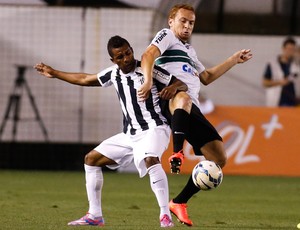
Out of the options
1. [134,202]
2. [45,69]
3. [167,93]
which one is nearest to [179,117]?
[167,93]

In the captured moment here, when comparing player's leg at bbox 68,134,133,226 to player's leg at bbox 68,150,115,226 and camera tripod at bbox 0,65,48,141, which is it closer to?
player's leg at bbox 68,150,115,226

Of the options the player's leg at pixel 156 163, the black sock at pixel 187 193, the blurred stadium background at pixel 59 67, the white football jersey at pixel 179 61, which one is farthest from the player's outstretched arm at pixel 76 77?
the blurred stadium background at pixel 59 67

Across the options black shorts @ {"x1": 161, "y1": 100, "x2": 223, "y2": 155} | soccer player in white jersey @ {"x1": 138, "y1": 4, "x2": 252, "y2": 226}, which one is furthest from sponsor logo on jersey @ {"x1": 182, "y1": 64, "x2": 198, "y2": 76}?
black shorts @ {"x1": 161, "y1": 100, "x2": 223, "y2": 155}

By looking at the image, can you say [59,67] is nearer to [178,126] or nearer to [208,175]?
[178,126]

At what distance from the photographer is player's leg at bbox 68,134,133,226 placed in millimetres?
9477

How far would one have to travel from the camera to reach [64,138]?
1825cm

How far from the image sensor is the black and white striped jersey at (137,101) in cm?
935

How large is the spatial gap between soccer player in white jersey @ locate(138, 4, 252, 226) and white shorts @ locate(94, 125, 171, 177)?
12 cm

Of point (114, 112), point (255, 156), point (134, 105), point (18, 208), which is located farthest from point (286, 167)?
point (134, 105)

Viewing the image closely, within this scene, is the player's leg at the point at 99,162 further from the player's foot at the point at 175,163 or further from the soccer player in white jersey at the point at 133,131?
the player's foot at the point at 175,163

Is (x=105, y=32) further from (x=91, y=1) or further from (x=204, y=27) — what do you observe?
(x=204, y=27)

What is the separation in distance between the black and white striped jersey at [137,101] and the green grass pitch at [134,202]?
90 centimetres

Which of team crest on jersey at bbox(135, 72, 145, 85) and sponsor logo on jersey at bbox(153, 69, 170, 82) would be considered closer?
team crest on jersey at bbox(135, 72, 145, 85)

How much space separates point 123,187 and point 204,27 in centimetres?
605
